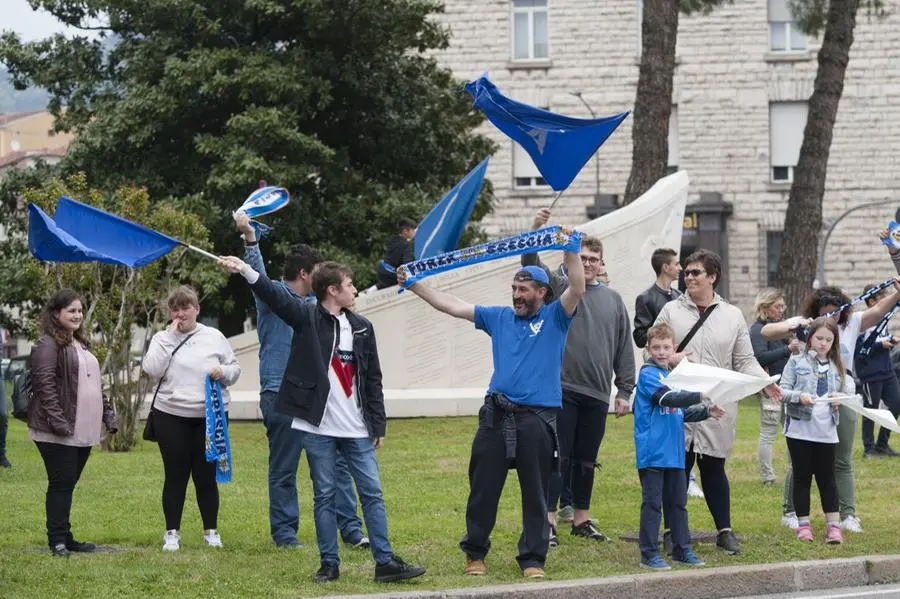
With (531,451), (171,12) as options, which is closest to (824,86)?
(171,12)

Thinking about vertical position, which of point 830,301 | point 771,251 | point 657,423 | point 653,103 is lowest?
point 657,423

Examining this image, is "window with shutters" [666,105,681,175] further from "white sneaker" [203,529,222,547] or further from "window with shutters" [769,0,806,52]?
"white sneaker" [203,529,222,547]

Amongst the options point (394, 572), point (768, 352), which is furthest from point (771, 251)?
point (394, 572)

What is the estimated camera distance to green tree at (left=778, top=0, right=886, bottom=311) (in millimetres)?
25938

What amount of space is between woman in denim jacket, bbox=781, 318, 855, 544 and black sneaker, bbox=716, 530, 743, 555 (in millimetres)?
657

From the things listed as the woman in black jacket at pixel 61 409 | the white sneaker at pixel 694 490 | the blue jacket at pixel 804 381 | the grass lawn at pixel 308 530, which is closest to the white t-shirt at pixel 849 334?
the grass lawn at pixel 308 530

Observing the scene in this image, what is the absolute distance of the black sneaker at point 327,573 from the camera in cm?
884

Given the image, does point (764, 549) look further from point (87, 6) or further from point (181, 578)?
point (87, 6)

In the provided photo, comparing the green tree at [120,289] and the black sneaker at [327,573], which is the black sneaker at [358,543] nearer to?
the black sneaker at [327,573]

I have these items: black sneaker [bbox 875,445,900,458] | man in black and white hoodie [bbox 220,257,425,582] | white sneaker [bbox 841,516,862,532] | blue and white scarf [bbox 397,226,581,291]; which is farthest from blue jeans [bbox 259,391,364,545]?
black sneaker [bbox 875,445,900,458]

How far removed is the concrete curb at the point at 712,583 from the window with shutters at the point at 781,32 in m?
34.8

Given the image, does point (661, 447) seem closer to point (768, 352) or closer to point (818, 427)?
point (818, 427)

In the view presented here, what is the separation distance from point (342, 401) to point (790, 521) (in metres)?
3.83

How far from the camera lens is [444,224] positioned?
9.97 meters
